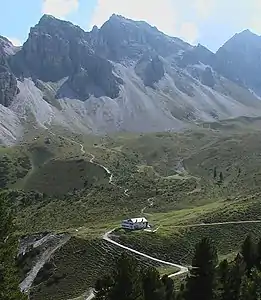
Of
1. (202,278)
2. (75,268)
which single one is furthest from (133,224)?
(202,278)

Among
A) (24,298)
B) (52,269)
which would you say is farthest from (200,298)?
(52,269)

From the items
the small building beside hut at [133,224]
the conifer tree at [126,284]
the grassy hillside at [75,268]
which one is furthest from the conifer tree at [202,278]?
the small building beside hut at [133,224]

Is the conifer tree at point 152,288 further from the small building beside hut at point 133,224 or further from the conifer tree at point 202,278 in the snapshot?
the small building beside hut at point 133,224

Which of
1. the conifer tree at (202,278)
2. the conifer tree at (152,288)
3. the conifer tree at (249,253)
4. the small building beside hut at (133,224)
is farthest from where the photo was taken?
the small building beside hut at (133,224)

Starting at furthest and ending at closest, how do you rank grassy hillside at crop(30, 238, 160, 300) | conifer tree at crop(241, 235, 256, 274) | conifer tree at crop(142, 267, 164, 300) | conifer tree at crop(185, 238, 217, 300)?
grassy hillside at crop(30, 238, 160, 300)
conifer tree at crop(241, 235, 256, 274)
conifer tree at crop(185, 238, 217, 300)
conifer tree at crop(142, 267, 164, 300)

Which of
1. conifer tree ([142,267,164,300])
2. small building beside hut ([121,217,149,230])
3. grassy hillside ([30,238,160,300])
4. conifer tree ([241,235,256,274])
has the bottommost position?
grassy hillside ([30,238,160,300])

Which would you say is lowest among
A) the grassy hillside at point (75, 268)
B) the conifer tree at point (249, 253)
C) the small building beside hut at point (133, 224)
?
the grassy hillside at point (75, 268)

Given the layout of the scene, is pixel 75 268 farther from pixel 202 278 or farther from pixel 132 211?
pixel 132 211

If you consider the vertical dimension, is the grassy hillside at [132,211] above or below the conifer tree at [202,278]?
below

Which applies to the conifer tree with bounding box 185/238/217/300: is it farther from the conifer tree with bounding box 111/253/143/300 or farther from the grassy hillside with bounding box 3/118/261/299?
the grassy hillside with bounding box 3/118/261/299

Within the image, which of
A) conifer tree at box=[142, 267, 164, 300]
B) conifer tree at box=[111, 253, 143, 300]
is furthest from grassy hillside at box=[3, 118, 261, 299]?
conifer tree at box=[142, 267, 164, 300]

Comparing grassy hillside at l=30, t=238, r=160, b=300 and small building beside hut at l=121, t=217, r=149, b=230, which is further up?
small building beside hut at l=121, t=217, r=149, b=230
